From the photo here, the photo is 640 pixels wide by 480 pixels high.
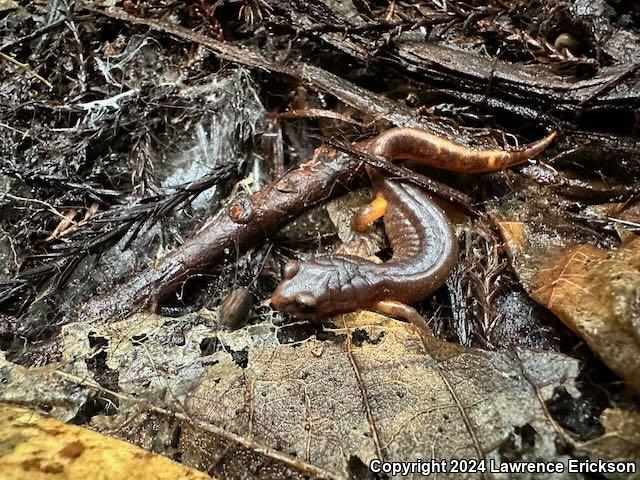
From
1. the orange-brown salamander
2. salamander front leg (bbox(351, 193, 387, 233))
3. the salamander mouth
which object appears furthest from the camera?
salamander front leg (bbox(351, 193, 387, 233))

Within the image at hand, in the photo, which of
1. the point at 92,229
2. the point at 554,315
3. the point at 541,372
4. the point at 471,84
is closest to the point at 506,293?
the point at 554,315

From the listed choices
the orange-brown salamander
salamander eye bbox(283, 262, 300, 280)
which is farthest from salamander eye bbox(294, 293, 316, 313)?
salamander eye bbox(283, 262, 300, 280)

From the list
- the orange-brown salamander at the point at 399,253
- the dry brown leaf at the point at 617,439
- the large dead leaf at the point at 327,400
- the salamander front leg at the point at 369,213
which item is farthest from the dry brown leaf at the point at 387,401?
the salamander front leg at the point at 369,213

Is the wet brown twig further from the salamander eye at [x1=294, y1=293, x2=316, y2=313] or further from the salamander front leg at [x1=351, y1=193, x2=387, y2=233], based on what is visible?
the salamander eye at [x1=294, y1=293, x2=316, y2=313]

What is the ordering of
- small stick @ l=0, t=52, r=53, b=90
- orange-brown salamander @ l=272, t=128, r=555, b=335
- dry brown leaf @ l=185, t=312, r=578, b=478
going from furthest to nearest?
small stick @ l=0, t=52, r=53, b=90
orange-brown salamander @ l=272, t=128, r=555, b=335
dry brown leaf @ l=185, t=312, r=578, b=478

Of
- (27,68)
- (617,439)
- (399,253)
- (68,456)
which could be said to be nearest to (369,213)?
(399,253)

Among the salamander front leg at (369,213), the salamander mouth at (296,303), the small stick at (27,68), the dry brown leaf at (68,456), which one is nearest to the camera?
the dry brown leaf at (68,456)

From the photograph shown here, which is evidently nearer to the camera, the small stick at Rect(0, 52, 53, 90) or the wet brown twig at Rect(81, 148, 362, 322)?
the wet brown twig at Rect(81, 148, 362, 322)

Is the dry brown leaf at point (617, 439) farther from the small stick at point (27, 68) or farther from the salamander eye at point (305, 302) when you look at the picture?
the small stick at point (27, 68)
